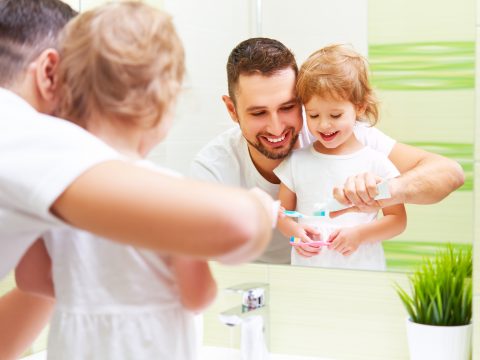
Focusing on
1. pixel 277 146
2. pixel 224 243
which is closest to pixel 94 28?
pixel 224 243

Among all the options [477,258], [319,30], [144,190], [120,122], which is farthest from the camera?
[319,30]

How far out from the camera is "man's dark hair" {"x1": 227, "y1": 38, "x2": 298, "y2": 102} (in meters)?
1.17

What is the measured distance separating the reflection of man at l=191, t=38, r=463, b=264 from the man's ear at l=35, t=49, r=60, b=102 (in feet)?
1.99

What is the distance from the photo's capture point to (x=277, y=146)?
120 cm

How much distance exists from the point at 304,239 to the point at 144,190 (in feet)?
2.75

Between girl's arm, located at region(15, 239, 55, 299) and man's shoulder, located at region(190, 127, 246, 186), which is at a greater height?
man's shoulder, located at region(190, 127, 246, 186)

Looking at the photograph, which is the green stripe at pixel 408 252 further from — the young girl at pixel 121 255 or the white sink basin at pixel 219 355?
the young girl at pixel 121 255

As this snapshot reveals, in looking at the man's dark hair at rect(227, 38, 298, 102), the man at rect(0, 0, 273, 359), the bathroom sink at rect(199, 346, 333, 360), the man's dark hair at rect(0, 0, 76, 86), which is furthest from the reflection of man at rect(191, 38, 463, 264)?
the man at rect(0, 0, 273, 359)

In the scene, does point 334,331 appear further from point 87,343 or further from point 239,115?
point 87,343

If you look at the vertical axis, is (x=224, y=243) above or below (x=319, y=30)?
below

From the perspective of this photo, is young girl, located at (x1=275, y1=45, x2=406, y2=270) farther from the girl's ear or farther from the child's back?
the child's back

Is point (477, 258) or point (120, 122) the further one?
point (477, 258)

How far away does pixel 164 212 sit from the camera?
1.33 feet

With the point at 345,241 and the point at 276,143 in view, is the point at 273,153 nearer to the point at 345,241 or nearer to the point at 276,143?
the point at 276,143
